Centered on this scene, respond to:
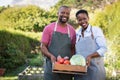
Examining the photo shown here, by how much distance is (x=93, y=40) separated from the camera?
189 inches

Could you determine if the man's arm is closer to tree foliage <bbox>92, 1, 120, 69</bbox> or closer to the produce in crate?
the produce in crate

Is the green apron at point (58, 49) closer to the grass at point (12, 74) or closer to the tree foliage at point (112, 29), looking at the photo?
the tree foliage at point (112, 29)

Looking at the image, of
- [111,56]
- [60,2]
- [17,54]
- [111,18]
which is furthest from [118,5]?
[60,2]

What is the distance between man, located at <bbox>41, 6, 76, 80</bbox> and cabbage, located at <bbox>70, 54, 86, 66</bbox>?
0.30 meters

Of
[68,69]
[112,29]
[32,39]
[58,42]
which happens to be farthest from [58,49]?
[32,39]

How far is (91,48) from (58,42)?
0.47 meters

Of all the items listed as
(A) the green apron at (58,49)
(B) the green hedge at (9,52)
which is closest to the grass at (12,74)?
(B) the green hedge at (9,52)

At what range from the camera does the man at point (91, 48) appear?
4.73 meters

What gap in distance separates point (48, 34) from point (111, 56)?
306 inches

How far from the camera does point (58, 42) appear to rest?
500 cm

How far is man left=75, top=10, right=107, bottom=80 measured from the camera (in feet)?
15.5

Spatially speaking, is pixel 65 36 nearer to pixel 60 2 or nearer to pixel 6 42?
pixel 6 42

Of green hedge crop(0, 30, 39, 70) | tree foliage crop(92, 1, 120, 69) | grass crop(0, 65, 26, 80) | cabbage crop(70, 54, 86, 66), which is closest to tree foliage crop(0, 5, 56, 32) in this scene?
green hedge crop(0, 30, 39, 70)

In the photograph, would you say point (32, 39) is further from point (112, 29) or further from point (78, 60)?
point (78, 60)
